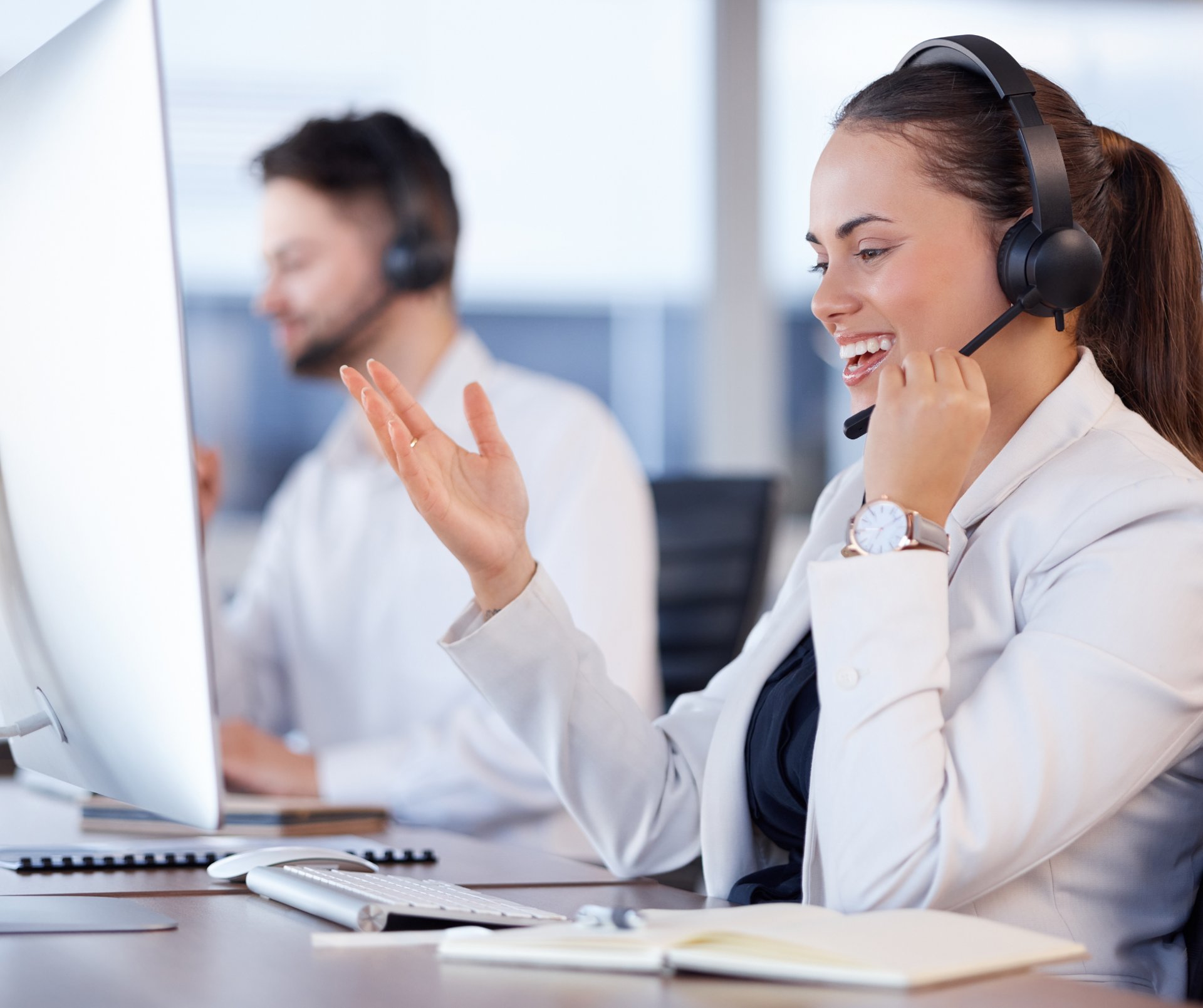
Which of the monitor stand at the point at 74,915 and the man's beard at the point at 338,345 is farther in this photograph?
the man's beard at the point at 338,345

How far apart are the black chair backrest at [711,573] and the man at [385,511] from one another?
79 millimetres

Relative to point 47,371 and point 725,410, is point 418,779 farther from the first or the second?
point 725,410

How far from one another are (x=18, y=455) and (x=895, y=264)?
67cm

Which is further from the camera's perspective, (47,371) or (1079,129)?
(1079,129)

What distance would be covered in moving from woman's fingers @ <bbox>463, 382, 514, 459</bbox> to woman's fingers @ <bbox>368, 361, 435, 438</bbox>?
4 centimetres

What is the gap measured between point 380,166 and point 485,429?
1136mm

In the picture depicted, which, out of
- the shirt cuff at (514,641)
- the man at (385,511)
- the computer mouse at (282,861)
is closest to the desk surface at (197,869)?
the computer mouse at (282,861)

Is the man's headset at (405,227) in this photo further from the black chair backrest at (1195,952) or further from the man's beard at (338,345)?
the black chair backrest at (1195,952)

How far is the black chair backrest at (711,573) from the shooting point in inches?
85.4

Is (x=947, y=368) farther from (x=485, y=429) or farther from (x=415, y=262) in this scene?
(x=415, y=262)

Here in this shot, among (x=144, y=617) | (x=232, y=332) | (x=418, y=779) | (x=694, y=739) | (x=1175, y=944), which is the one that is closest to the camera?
(x=144, y=617)

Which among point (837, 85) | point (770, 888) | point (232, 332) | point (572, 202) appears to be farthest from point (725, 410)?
point (770, 888)

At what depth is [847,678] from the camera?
94cm

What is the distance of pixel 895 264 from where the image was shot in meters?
1.14
